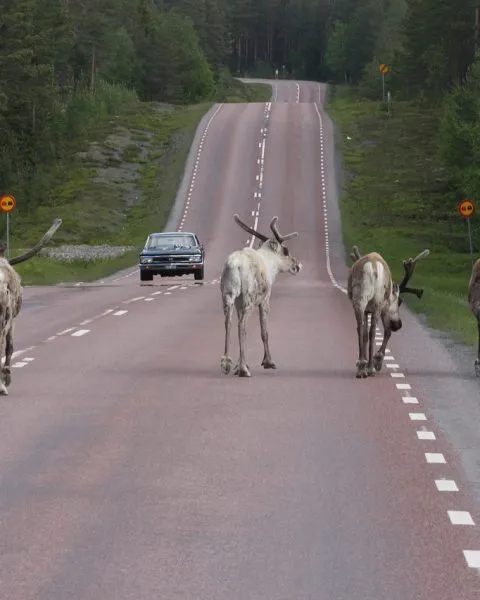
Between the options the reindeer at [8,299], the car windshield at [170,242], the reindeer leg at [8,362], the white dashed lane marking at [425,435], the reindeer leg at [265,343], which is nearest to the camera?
the white dashed lane marking at [425,435]

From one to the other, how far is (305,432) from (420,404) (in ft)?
8.82

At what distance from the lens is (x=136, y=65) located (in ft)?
472

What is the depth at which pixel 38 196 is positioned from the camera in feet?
281

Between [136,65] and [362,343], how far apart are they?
5024 inches

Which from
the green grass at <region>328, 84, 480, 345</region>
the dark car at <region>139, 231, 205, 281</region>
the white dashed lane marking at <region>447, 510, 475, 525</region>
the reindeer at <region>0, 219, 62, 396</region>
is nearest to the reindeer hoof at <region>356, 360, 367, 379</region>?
the reindeer at <region>0, 219, 62, 396</region>

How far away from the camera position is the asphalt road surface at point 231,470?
8398 millimetres

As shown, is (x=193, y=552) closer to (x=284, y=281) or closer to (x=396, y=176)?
(x=284, y=281)

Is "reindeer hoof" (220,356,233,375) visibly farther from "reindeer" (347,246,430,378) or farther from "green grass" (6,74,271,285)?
"green grass" (6,74,271,285)

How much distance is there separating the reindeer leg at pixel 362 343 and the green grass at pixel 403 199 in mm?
14776

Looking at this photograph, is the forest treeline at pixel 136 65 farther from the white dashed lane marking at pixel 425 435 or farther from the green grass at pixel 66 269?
the white dashed lane marking at pixel 425 435

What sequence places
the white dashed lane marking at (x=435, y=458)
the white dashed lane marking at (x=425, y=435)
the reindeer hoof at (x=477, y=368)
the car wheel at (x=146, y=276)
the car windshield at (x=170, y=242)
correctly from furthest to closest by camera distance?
the car windshield at (x=170, y=242), the car wheel at (x=146, y=276), the reindeer hoof at (x=477, y=368), the white dashed lane marking at (x=425, y=435), the white dashed lane marking at (x=435, y=458)

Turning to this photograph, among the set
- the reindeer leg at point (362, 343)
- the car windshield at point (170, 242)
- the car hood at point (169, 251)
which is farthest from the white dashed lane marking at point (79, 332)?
the car windshield at point (170, 242)

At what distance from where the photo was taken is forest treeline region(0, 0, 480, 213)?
305 ft

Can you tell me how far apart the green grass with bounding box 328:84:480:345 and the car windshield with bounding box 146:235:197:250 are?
21.6 ft
